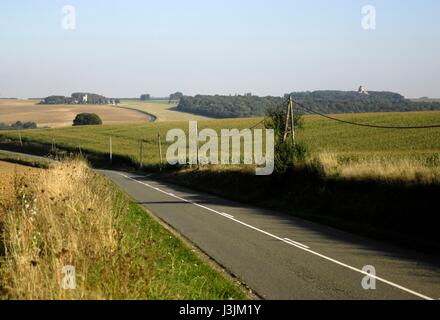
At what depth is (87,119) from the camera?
108 m

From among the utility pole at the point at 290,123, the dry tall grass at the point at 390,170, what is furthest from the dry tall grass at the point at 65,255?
the utility pole at the point at 290,123

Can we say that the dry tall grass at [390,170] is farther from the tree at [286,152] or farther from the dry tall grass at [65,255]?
the dry tall grass at [65,255]

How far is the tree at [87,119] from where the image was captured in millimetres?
107750

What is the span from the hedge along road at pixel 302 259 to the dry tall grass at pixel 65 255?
7.66 ft

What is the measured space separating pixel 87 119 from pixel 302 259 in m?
101

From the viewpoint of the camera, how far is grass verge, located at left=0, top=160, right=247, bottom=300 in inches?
249

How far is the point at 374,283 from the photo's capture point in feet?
28.6

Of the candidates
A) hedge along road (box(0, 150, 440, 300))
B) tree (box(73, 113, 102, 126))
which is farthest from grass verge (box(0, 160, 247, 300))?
tree (box(73, 113, 102, 126))

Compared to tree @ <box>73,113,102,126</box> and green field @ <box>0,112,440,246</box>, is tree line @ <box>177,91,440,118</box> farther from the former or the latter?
green field @ <box>0,112,440,246</box>

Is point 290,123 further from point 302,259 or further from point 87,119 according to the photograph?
point 87,119

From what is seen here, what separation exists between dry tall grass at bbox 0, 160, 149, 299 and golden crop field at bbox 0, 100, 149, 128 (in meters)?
91.4
